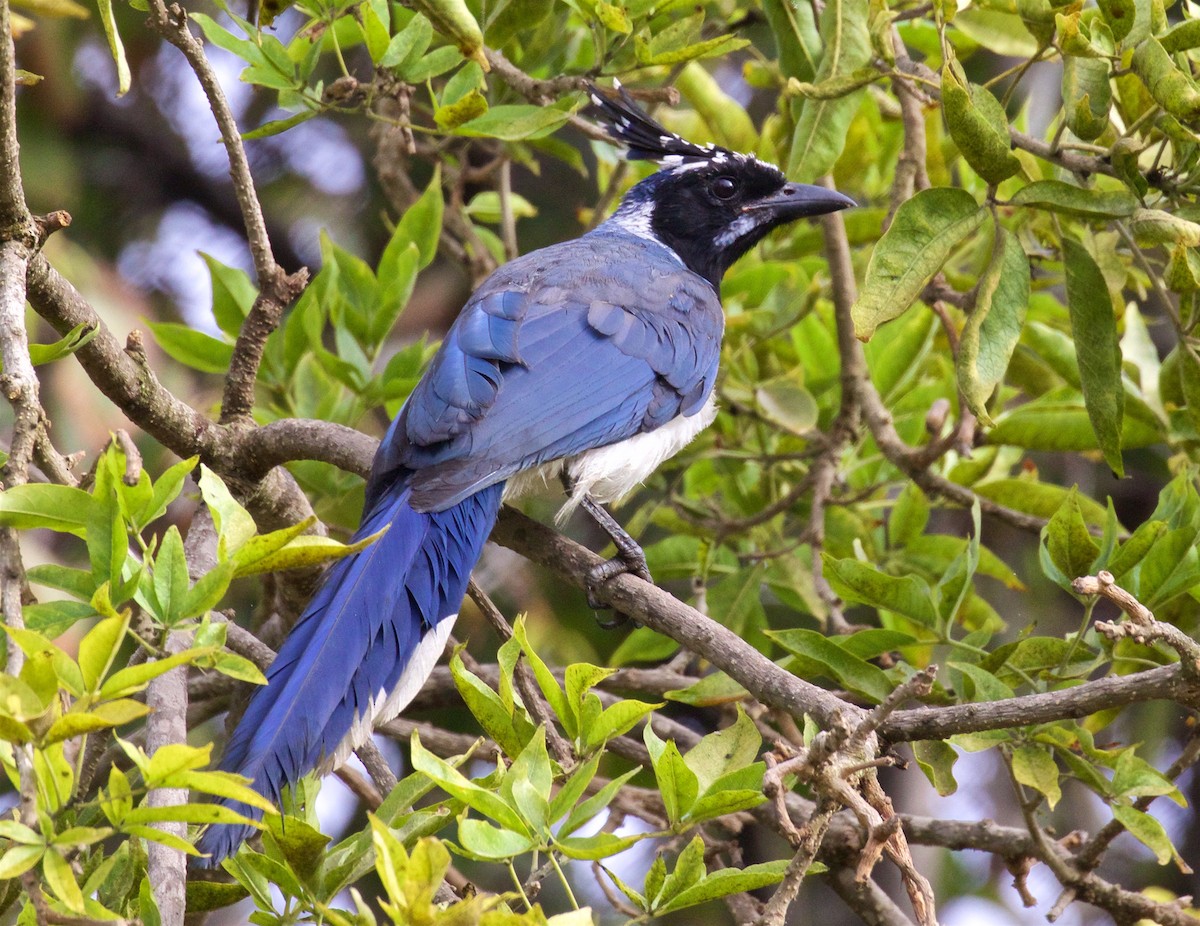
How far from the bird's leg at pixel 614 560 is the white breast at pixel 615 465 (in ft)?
0.23

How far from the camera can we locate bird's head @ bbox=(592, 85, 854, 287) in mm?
4410

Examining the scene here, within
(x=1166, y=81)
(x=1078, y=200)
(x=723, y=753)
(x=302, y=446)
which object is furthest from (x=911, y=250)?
(x=302, y=446)

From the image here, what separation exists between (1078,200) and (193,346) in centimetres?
247

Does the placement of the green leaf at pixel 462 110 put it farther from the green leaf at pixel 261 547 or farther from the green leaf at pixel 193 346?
the green leaf at pixel 261 547

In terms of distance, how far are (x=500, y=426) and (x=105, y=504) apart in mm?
1523

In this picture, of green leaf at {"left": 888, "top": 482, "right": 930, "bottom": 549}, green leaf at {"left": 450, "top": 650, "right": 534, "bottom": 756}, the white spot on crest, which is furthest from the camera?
the white spot on crest

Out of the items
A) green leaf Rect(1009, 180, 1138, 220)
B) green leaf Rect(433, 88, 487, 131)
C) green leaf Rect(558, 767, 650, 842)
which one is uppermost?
green leaf Rect(433, 88, 487, 131)

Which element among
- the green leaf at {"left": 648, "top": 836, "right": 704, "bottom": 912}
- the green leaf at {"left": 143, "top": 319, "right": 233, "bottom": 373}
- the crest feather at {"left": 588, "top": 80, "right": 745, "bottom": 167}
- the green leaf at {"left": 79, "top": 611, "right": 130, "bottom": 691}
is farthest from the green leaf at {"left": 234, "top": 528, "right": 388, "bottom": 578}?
the crest feather at {"left": 588, "top": 80, "right": 745, "bottom": 167}

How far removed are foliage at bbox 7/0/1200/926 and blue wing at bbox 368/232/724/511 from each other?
27 cm

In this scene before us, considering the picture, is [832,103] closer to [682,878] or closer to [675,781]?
[675,781]

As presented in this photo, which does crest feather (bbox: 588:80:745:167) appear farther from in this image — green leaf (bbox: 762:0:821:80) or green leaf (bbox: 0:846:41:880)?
green leaf (bbox: 0:846:41:880)

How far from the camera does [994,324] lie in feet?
8.98

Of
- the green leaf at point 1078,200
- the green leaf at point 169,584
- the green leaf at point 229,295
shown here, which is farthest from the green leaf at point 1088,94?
the green leaf at point 229,295

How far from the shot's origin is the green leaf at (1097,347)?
274 centimetres
